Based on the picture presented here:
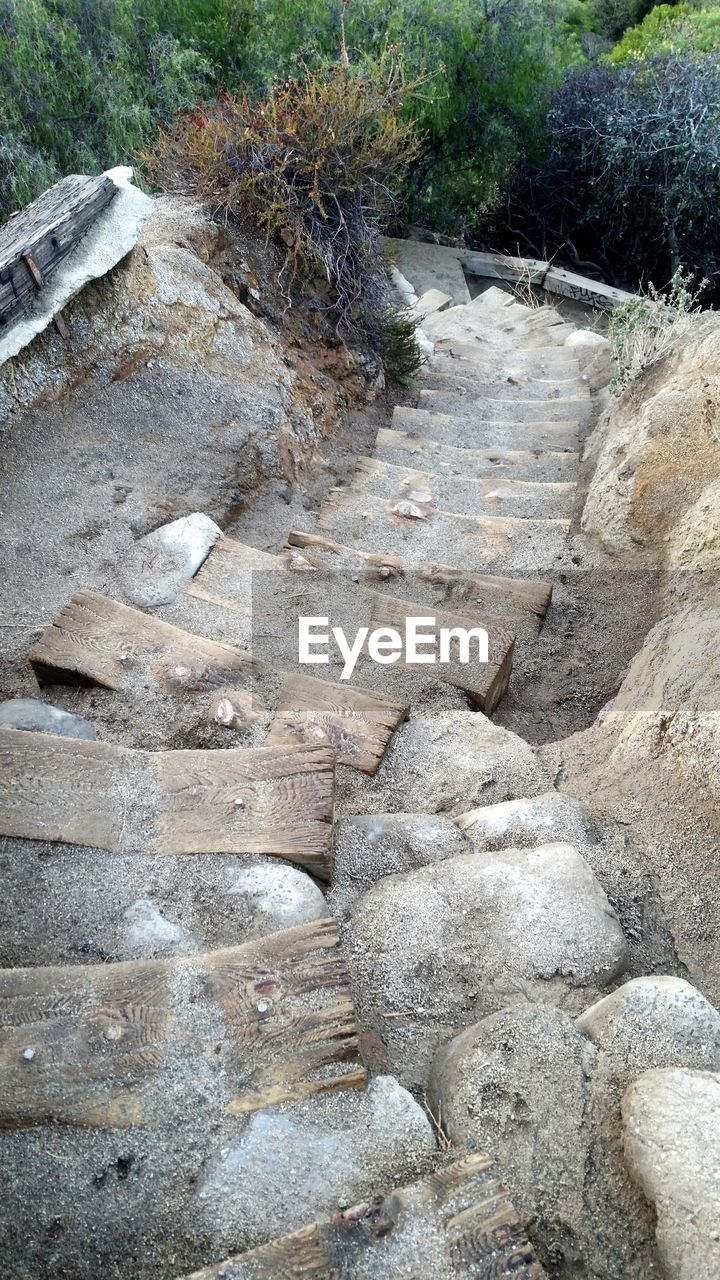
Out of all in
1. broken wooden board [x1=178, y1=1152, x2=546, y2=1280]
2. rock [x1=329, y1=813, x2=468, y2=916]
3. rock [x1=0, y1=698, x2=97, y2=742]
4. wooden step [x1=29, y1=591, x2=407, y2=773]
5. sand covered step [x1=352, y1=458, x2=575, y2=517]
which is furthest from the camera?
sand covered step [x1=352, y1=458, x2=575, y2=517]

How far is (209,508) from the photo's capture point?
4609mm

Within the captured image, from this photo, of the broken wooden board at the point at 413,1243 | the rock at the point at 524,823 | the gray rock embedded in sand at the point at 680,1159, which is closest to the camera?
the broken wooden board at the point at 413,1243

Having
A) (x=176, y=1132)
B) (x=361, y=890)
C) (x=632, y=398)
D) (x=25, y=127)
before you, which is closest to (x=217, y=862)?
(x=361, y=890)

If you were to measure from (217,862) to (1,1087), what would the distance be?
0.75 meters

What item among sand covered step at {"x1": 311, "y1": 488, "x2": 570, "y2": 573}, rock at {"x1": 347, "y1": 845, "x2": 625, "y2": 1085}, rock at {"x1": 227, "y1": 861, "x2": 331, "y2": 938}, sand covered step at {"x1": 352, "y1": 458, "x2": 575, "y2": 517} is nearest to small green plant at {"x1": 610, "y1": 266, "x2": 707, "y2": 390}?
sand covered step at {"x1": 352, "y1": 458, "x2": 575, "y2": 517}

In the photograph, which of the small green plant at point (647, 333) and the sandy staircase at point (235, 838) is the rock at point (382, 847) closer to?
the sandy staircase at point (235, 838)

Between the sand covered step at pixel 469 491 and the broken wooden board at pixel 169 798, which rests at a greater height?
the broken wooden board at pixel 169 798

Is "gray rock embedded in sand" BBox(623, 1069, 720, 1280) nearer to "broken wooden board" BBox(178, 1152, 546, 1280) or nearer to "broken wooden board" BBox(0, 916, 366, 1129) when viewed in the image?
"broken wooden board" BBox(178, 1152, 546, 1280)

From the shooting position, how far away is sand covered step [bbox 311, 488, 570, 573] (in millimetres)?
4625

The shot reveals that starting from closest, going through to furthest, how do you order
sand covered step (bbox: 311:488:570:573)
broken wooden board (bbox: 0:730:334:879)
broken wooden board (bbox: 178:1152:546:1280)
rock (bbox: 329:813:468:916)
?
broken wooden board (bbox: 178:1152:546:1280)
broken wooden board (bbox: 0:730:334:879)
rock (bbox: 329:813:468:916)
sand covered step (bbox: 311:488:570:573)

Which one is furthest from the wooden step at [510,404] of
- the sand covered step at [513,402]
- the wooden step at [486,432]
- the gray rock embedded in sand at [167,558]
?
the gray rock embedded in sand at [167,558]

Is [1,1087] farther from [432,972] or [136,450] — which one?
[136,450]

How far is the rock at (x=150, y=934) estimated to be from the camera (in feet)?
6.68

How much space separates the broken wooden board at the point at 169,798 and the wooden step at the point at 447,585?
1741 millimetres
